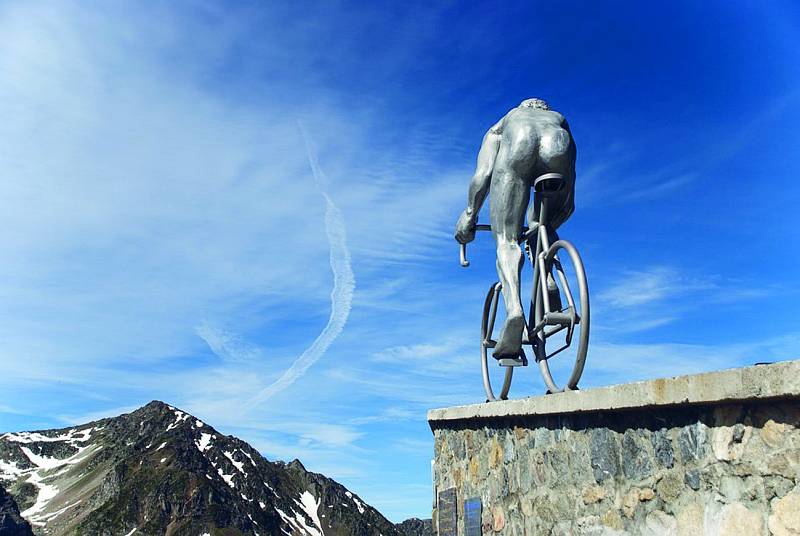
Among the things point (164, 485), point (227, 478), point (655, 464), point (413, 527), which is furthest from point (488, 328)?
point (413, 527)

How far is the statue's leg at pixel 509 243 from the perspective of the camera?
661 cm

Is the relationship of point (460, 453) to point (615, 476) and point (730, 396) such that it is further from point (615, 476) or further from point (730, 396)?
point (730, 396)

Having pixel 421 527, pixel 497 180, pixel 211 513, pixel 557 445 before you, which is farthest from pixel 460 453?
pixel 421 527

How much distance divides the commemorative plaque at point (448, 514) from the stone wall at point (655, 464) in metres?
0.89

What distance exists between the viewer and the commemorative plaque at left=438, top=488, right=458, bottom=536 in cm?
729

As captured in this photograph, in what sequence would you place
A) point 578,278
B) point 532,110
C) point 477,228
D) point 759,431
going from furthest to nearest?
point 477,228
point 532,110
point 578,278
point 759,431

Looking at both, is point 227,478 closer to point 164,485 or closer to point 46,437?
point 164,485

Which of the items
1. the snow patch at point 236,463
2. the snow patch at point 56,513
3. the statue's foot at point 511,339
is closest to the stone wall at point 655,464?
the statue's foot at point 511,339

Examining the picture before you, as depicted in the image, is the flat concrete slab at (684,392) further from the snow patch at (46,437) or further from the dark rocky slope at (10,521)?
the snow patch at (46,437)

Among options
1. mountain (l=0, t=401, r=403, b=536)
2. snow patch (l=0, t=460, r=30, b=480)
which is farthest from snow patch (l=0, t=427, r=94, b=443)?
snow patch (l=0, t=460, r=30, b=480)

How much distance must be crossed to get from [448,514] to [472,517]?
30.7 inches

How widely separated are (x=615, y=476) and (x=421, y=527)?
640ft

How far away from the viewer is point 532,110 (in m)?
6.94

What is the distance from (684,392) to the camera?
380cm
